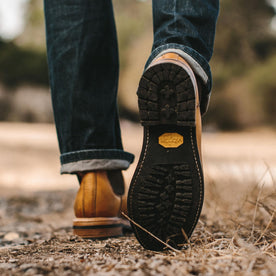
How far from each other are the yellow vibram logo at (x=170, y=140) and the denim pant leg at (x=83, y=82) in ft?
0.95

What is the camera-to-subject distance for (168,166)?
2.95ft

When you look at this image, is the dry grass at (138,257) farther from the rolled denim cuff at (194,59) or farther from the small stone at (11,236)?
the rolled denim cuff at (194,59)

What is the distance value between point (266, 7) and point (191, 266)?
16721mm

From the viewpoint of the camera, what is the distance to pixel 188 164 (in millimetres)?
892

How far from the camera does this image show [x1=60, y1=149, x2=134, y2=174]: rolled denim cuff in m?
1.15

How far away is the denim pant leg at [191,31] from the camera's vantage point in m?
0.95

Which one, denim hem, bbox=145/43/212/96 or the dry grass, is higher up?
denim hem, bbox=145/43/212/96

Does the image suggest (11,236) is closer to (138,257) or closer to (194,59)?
(138,257)

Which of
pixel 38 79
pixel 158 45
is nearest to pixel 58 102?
pixel 158 45

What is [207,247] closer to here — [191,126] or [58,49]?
[191,126]

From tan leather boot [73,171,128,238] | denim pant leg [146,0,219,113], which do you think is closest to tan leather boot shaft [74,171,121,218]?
tan leather boot [73,171,128,238]

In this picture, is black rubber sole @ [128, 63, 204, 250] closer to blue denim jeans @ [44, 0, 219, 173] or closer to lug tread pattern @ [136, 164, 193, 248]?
lug tread pattern @ [136, 164, 193, 248]

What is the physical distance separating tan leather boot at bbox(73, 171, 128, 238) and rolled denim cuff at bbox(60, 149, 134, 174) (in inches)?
1.1

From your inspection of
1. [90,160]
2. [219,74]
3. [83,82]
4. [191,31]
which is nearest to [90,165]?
[90,160]
